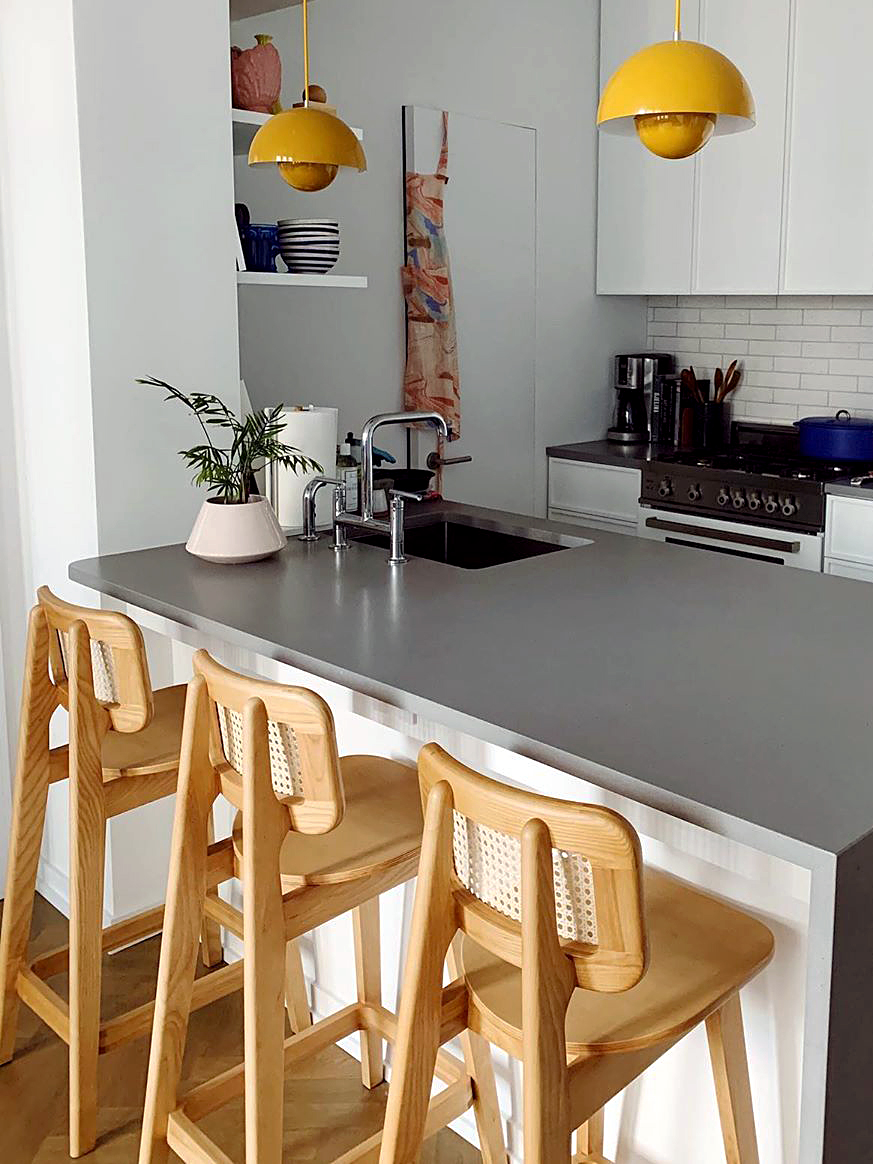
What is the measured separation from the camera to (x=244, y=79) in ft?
9.95

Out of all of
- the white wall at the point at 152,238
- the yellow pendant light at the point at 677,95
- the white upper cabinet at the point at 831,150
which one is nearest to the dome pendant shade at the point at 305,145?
the white wall at the point at 152,238

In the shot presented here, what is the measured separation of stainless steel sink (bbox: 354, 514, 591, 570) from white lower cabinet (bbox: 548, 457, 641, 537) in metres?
1.29

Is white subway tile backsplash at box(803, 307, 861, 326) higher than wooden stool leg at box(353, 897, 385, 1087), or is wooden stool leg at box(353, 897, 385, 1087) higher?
white subway tile backsplash at box(803, 307, 861, 326)

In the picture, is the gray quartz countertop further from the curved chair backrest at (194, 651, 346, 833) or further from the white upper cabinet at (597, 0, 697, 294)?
the white upper cabinet at (597, 0, 697, 294)

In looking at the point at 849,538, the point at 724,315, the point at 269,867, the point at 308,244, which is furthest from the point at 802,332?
the point at 269,867

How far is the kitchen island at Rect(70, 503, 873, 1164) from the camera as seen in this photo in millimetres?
1385

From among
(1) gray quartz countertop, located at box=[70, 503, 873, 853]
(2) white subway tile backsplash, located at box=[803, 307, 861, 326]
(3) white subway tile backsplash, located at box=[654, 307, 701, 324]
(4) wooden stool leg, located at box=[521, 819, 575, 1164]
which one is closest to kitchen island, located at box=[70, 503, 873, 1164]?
(1) gray quartz countertop, located at box=[70, 503, 873, 853]

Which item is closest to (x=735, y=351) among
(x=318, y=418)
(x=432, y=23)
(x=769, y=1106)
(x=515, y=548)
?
(x=432, y=23)

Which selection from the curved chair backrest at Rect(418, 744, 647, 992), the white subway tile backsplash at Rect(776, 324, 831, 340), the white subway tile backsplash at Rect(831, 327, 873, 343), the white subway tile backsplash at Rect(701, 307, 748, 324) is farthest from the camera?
the white subway tile backsplash at Rect(701, 307, 748, 324)

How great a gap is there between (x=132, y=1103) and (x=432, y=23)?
3.49 m

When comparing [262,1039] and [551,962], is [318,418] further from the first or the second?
[551,962]

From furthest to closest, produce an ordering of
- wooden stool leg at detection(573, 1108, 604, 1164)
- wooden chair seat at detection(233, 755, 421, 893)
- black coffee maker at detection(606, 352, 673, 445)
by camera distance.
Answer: black coffee maker at detection(606, 352, 673, 445) → wooden stool leg at detection(573, 1108, 604, 1164) → wooden chair seat at detection(233, 755, 421, 893)

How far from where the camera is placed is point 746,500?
414cm

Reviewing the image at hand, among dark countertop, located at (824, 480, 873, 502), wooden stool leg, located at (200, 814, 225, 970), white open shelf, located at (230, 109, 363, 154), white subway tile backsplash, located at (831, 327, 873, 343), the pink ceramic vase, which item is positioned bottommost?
wooden stool leg, located at (200, 814, 225, 970)
